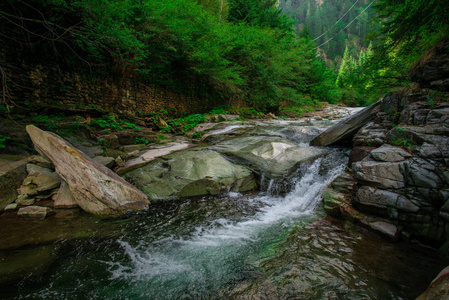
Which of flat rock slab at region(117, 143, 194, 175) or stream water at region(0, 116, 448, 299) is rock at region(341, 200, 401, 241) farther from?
flat rock slab at region(117, 143, 194, 175)

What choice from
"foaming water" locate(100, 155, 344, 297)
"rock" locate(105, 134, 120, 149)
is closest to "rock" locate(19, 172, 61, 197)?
"rock" locate(105, 134, 120, 149)

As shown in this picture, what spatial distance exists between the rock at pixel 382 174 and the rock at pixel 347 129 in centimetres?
320

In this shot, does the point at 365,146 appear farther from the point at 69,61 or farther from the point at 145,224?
the point at 69,61

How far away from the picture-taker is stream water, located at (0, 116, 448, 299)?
76.9 inches

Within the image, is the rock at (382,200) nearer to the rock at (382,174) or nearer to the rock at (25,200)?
the rock at (382,174)

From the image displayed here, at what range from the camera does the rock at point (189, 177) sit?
4527mm

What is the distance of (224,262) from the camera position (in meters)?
2.44

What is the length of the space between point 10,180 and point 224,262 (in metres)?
4.43

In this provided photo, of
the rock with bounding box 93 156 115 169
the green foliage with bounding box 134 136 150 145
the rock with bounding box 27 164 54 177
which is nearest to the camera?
the rock with bounding box 27 164 54 177

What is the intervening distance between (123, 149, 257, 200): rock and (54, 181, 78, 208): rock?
1.14 m

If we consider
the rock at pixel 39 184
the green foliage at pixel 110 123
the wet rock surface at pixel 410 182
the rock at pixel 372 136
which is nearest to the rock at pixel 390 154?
the wet rock surface at pixel 410 182

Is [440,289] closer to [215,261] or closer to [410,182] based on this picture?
[410,182]

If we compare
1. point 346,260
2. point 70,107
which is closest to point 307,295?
point 346,260

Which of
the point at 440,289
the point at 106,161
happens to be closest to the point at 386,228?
the point at 440,289
